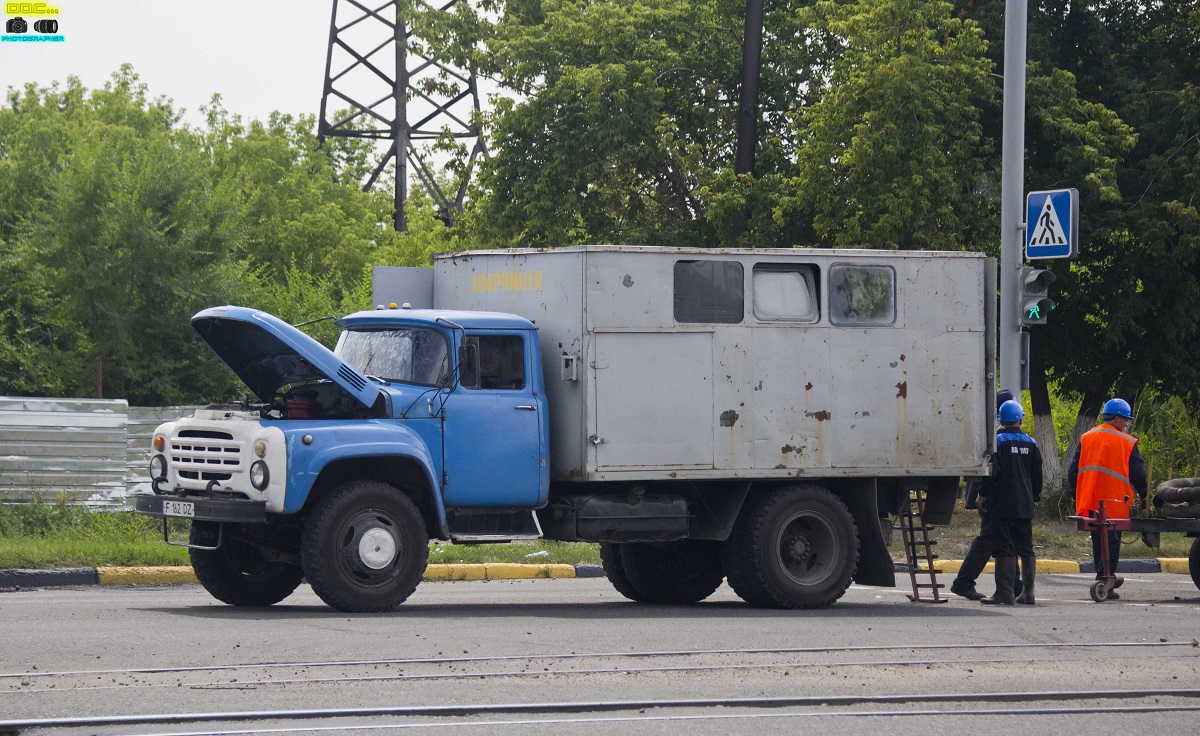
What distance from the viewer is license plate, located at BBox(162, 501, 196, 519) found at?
36.7ft

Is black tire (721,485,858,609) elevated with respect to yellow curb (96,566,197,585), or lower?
elevated

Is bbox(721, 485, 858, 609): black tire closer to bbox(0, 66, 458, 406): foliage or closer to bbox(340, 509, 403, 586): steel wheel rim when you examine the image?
bbox(340, 509, 403, 586): steel wheel rim

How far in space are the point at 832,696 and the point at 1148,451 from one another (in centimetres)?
1974

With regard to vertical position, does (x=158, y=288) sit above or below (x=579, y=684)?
above

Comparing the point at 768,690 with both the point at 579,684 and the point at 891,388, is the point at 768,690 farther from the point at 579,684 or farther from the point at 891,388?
the point at 891,388

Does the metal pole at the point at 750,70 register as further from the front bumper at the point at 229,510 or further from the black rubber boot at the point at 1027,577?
the front bumper at the point at 229,510

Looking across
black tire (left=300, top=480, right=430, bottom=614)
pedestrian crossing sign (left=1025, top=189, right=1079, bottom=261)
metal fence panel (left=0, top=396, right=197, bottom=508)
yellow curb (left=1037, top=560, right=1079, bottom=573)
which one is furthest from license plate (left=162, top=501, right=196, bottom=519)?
yellow curb (left=1037, top=560, right=1079, bottom=573)

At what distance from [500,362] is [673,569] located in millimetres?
2788

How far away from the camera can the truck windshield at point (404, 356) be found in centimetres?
1192

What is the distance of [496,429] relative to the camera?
1193cm

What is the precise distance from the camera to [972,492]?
45.6ft

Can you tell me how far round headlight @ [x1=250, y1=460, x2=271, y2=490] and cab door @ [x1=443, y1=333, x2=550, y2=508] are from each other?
4.67ft

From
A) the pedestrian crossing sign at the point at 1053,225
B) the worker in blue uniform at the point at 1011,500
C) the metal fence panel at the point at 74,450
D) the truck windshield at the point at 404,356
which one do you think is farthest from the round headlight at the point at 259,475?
the pedestrian crossing sign at the point at 1053,225

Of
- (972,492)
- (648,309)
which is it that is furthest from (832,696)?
(972,492)
